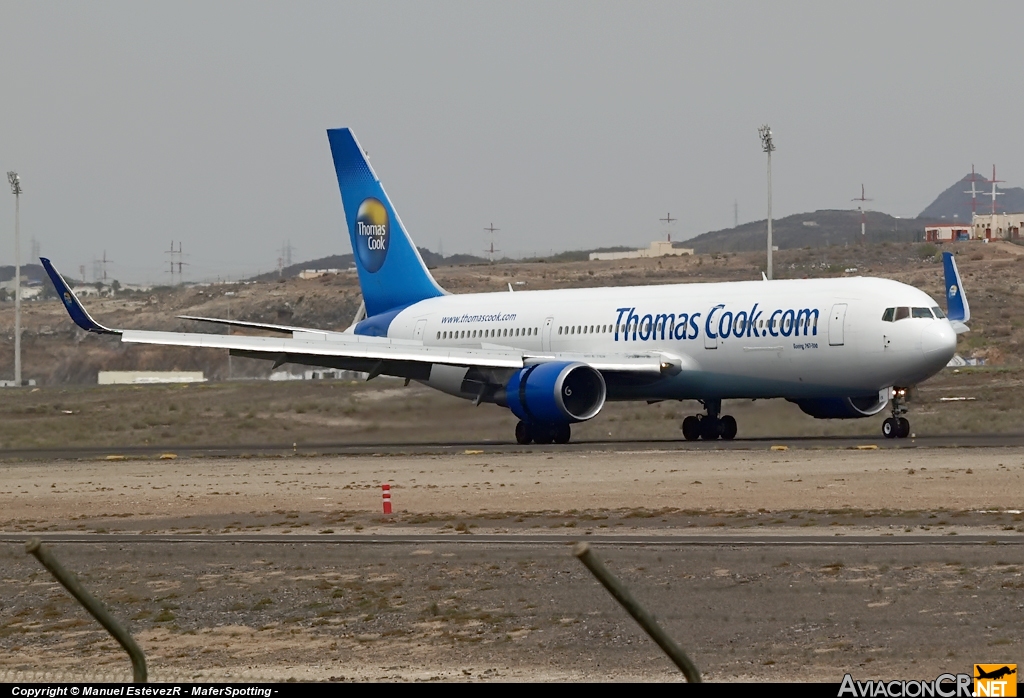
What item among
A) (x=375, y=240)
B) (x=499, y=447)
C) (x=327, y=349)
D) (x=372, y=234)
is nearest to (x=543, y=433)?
(x=499, y=447)

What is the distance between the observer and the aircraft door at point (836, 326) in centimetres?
3634

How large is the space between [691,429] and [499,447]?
4584 millimetres

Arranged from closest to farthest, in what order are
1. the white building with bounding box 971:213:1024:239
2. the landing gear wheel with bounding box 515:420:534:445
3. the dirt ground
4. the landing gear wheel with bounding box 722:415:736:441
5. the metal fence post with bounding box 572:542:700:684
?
the metal fence post with bounding box 572:542:700:684 → the dirt ground → the landing gear wheel with bounding box 722:415:736:441 → the landing gear wheel with bounding box 515:420:534:445 → the white building with bounding box 971:213:1024:239

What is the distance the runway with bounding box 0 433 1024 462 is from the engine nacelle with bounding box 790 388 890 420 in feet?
1.86

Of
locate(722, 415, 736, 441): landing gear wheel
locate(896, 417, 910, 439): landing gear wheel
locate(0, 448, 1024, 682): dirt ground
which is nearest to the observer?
locate(0, 448, 1024, 682): dirt ground

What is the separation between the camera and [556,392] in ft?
124

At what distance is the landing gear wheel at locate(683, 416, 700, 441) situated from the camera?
40250 millimetres

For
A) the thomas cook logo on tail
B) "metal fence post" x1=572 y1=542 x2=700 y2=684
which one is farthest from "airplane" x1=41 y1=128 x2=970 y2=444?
"metal fence post" x1=572 y1=542 x2=700 y2=684

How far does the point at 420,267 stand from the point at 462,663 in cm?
3604

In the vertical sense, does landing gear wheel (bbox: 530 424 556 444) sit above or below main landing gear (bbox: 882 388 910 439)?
below

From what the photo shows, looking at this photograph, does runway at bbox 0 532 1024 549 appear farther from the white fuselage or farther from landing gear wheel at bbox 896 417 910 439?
landing gear wheel at bbox 896 417 910 439

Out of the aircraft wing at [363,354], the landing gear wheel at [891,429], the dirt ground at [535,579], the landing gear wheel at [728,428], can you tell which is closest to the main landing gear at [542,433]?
the aircraft wing at [363,354]

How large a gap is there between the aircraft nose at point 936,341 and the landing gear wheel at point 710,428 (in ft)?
19.5

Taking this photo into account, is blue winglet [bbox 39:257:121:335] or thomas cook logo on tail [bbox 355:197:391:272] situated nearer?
blue winglet [bbox 39:257:121:335]
